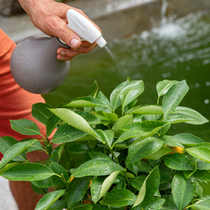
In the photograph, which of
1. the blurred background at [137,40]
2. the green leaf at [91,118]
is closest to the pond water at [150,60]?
the blurred background at [137,40]

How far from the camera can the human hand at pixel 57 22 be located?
0.70m

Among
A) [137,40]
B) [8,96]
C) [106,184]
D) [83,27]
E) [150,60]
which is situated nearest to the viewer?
[106,184]

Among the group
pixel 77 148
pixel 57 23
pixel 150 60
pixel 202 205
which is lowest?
pixel 150 60

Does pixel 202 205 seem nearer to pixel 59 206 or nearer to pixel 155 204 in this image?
pixel 155 204

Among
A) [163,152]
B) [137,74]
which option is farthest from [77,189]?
[137,74]

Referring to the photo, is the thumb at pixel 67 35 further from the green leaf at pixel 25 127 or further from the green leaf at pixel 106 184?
the green leaf at pixel 106 184

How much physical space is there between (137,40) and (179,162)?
7.90 ft

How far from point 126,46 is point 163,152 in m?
2.24

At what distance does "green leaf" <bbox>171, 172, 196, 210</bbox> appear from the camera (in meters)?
0.52

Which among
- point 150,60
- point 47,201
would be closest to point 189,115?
point 47,201

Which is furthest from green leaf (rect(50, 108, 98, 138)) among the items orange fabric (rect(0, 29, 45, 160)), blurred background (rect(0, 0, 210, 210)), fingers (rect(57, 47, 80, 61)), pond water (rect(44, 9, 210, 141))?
blurred background (rect(0, 0, 210, 210))

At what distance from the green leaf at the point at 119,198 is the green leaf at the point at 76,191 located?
0.05 metres

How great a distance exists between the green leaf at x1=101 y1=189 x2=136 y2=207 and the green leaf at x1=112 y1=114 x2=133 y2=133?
146 millimetres

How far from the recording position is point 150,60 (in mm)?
2361
